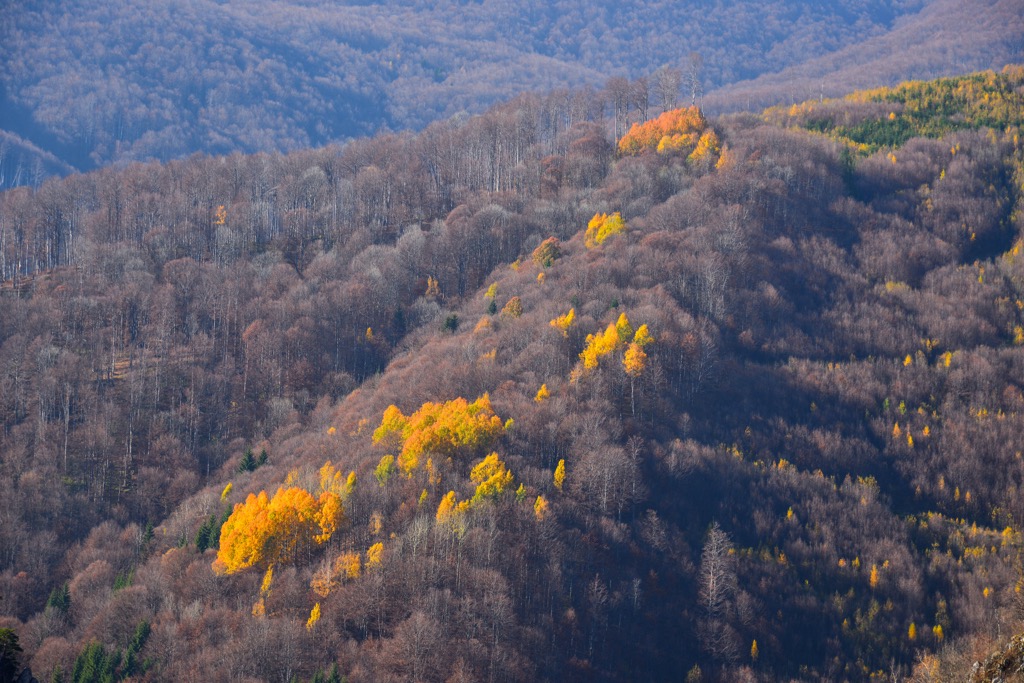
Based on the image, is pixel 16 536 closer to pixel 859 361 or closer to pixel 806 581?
pixel 806 581

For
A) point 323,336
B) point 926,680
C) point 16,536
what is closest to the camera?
point 926,680

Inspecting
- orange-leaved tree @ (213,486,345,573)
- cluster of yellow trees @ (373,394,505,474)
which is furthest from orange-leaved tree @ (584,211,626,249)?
orange-leaved tree @ (213,486,345,573)

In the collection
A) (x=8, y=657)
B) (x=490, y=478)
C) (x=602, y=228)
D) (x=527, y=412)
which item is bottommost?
(x=490, y=478)

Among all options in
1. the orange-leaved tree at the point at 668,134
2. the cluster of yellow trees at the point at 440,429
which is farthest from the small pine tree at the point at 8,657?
the orange-leaved tree at the point at 668,134

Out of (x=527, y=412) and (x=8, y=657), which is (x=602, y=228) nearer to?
(x=527, y=412)

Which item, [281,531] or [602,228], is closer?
[281,531]

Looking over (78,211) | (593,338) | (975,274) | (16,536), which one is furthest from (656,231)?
(78,211)

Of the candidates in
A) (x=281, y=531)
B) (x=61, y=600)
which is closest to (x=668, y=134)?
(x=281, y=531)
